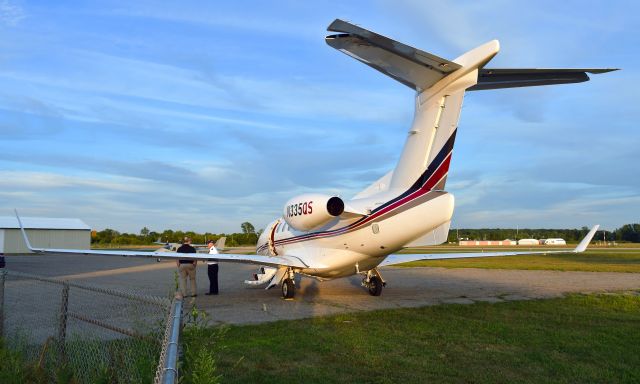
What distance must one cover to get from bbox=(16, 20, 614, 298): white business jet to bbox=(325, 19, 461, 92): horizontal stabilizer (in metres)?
0.02

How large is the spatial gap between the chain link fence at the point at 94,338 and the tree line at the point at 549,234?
86125mm

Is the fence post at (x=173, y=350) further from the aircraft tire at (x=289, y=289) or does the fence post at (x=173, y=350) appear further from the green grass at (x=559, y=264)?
the green grass at (x=559, y=264)

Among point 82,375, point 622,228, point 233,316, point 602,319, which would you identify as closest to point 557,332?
point 602,319

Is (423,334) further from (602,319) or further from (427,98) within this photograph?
(427,98)

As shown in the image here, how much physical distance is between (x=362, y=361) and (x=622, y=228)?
12924 cm

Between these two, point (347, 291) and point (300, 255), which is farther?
point (347, 291)

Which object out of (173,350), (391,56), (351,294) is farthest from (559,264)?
(173,350)

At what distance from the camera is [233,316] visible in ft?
39.5

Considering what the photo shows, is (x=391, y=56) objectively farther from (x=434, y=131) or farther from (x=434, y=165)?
(x=434, y=165)

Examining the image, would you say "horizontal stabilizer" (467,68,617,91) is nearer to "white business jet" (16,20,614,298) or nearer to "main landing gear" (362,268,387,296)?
A: "white business jet" (16,20,614,298)

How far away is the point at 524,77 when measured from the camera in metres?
11.6

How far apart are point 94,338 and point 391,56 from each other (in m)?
7.22

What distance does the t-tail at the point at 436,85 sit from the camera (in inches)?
417

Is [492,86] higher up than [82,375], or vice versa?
[492,86]
